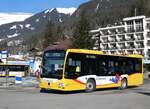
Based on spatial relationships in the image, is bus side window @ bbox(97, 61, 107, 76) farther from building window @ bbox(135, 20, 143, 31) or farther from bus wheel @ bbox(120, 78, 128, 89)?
building window @ bbox(135, 20, 143, 31)

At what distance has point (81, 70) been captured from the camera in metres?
25.4

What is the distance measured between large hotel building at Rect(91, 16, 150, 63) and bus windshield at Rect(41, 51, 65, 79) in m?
91.0

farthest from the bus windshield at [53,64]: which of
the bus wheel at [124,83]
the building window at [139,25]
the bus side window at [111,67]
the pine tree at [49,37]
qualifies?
the pine tree at [49,37]

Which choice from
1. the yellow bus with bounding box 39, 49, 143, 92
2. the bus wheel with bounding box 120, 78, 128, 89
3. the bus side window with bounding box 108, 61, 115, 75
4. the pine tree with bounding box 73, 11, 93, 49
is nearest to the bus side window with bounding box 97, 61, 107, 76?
the yellow bus with bounding box 39, 49, 143, 92

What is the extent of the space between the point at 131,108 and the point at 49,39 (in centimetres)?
12644

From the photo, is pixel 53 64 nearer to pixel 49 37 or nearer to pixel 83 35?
pixel 83 35

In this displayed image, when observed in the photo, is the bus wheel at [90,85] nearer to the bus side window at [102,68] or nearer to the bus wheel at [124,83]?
the bus side window at [102,68]

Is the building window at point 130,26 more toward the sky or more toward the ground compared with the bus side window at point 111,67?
more toward the sky

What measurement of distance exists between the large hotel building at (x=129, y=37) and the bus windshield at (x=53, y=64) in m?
91.0

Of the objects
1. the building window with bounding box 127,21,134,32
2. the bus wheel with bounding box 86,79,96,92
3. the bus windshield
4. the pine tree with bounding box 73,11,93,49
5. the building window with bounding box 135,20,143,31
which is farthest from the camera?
the building window with bounding box 127,21,134,32

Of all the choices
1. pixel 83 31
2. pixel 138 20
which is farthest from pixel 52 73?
pixel 138 20

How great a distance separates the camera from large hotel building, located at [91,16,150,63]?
127356mm

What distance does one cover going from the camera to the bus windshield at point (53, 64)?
24266 mm

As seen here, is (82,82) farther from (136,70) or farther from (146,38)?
(146,38)
